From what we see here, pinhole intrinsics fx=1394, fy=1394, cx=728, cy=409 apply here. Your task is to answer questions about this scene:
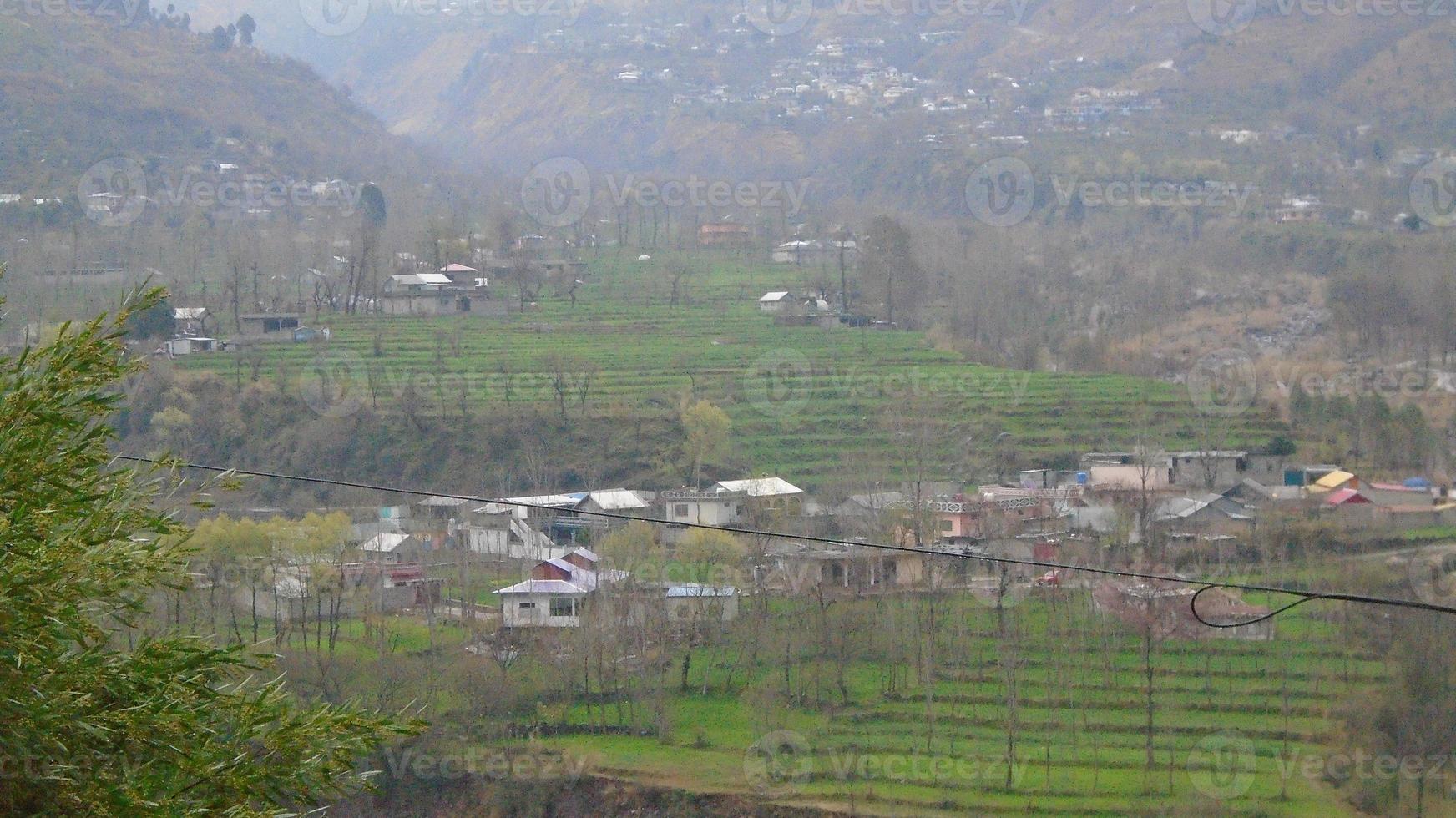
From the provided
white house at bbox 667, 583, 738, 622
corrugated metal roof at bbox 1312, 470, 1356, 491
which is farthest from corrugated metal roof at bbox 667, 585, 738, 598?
corrugated metal roof at bbox 1312, 470, 1356, 491

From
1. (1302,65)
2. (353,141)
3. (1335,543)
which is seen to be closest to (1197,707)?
(1335,543)

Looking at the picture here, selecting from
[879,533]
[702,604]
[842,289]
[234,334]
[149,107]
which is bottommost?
[702,604]

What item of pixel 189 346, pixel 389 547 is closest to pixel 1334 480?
pixel 389 547

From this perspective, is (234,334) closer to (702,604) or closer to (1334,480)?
(702,604)

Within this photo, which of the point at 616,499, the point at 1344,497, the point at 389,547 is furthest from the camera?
the point at 1344,497

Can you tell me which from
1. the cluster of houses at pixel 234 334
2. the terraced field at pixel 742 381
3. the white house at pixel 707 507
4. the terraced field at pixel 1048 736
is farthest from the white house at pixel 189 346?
the terraced field at pixel 1048 736

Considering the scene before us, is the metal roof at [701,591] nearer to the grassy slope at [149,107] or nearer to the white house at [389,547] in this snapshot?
the white house at [389,547]

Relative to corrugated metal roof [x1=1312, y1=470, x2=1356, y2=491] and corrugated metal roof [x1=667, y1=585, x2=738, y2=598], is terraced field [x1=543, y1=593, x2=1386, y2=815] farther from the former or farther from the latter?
corrugated metal roof [x1=1312, y1=470, x2=1356, y2=491]
